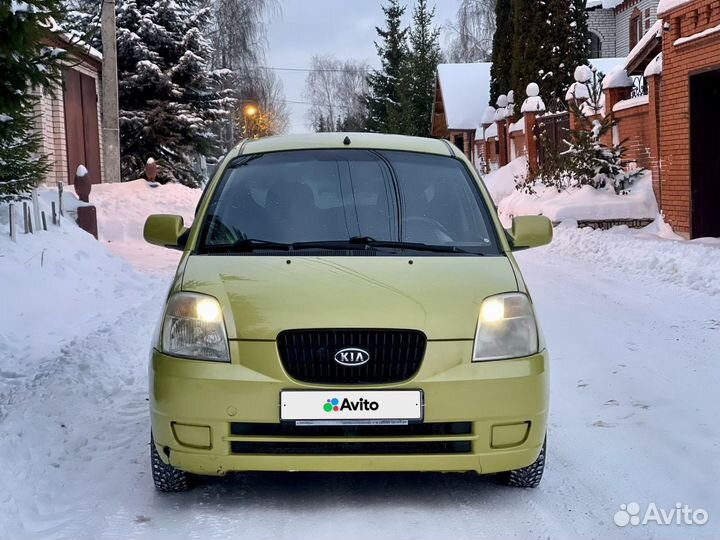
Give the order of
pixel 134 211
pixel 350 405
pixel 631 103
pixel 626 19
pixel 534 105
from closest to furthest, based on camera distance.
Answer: pixel 350 405
pixel 631 103
pixel 134 211
pixel 534 105
pixel 626 19

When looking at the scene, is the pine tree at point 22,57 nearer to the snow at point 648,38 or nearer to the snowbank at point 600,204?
the snow at point 648,38

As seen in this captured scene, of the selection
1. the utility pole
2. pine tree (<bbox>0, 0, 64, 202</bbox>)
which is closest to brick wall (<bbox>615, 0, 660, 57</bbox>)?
the utility pole

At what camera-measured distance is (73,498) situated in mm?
3820

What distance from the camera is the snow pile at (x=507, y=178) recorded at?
26.7 m

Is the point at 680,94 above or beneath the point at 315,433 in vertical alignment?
above

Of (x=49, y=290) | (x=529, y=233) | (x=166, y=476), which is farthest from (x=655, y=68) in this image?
(x=166, y=476)

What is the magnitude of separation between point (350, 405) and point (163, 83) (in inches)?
1020

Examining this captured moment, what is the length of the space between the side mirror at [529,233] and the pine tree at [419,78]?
149 ft

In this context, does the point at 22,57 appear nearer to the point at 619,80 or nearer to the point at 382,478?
the point at 382,478

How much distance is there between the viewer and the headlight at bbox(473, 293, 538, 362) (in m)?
3.62

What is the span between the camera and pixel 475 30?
71.4 metres

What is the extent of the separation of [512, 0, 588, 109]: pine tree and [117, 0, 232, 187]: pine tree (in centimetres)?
1059

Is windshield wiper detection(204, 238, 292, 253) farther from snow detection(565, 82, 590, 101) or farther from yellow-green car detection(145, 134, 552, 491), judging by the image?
snow detection(565, 82, 590, 101)

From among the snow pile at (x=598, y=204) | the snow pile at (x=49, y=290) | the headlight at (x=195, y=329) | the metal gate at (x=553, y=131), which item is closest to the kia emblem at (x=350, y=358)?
the headlight at (x=195, y=329)
